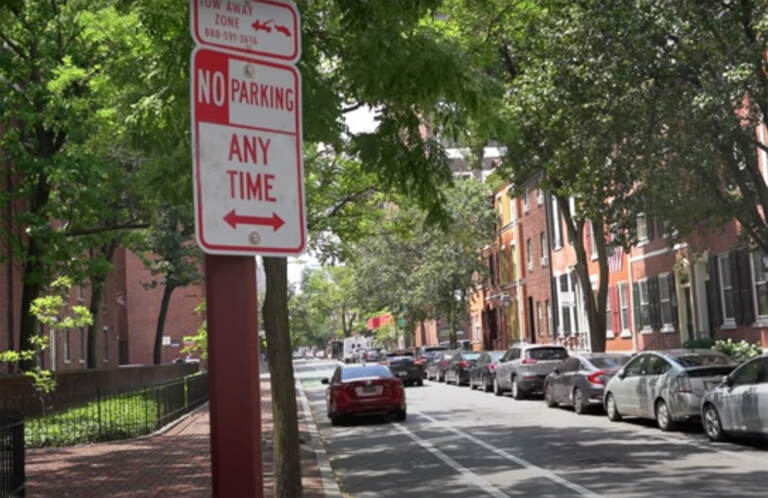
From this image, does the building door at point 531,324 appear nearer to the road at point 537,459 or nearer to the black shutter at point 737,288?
the black shutter at point 737,288

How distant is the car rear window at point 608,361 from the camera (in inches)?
834

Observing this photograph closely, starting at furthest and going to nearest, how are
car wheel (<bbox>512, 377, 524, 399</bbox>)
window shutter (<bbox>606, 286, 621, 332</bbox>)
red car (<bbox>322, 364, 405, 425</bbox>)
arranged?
1. window shutter (<bbox>606, 286, 621, 332</bbox>)
2. car wheel (<bbox>512, 377, 524, 399</bbox>)
3. red car (<bbox>322, 364, 405, 425</bbox>)

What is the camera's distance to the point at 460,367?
37.3 meters

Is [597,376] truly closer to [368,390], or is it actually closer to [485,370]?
[368,390]

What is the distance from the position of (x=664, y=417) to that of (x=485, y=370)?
15507 mm

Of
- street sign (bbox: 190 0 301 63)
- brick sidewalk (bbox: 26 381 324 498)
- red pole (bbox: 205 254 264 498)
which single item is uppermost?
street sign (bbox: 190 0 301 63)

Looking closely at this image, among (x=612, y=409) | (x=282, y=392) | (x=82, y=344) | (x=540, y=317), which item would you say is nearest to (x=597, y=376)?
(x=612, y=409)

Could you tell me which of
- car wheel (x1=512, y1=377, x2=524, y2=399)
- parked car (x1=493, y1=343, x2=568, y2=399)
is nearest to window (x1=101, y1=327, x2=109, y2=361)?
parked car (x1=493, y1=343, x2=568, y2=399)

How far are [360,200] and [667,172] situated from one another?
8.87 meters

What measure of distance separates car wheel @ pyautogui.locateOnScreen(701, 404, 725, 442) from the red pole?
12939 mm

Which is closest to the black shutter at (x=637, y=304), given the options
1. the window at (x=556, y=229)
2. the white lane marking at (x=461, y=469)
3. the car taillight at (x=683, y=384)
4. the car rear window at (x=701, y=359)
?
the window at (x=556, y=229)

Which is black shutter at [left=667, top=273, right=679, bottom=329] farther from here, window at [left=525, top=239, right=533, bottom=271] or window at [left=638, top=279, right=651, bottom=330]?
window at [left=525, top=239, right=533, bottom=271]

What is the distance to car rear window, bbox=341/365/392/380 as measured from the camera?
21.7 m

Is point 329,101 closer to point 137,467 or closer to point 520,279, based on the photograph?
point 137,467
